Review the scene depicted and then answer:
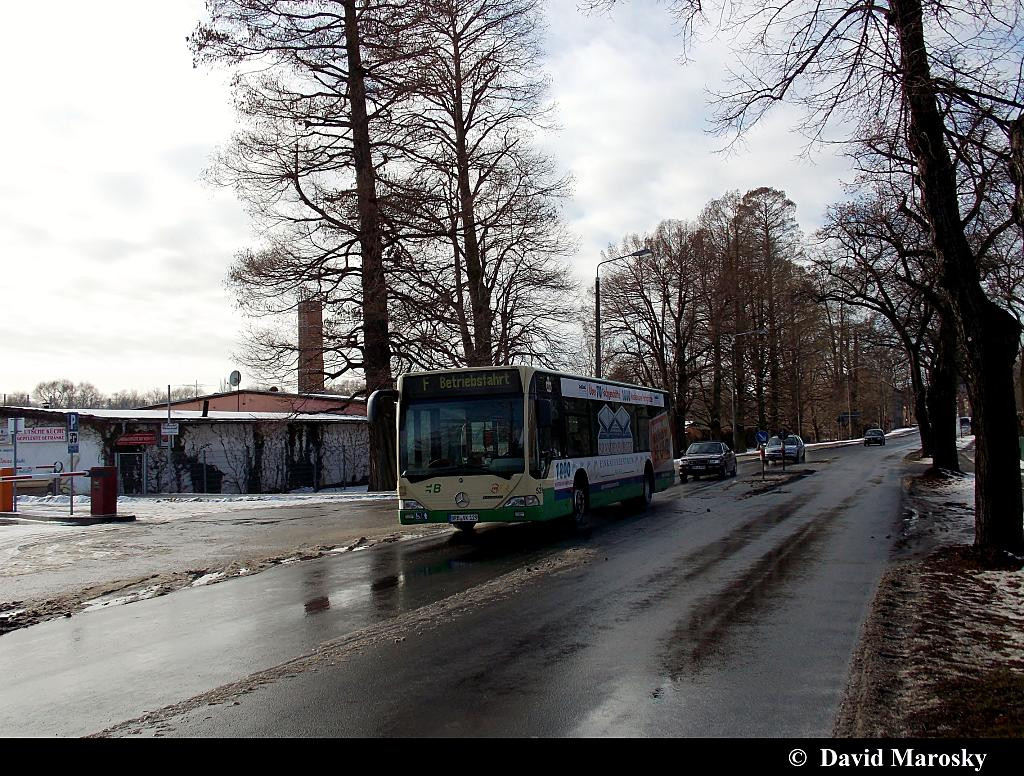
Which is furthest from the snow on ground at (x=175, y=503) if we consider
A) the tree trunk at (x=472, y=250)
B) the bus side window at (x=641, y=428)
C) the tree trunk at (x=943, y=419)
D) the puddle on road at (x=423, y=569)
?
the tree trunk at (x=943, y=419)

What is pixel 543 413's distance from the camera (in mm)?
14602

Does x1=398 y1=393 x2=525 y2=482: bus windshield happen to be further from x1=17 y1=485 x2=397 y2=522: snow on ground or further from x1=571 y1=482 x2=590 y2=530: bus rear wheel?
x1=17 y1=485 x2=397 y2=522: snow on ground

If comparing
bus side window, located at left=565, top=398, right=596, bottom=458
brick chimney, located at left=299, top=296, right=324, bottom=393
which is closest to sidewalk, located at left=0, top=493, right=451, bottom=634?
bus side window, located at left=565, top=398, right=596, bottom=458

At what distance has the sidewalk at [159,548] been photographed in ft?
35.9

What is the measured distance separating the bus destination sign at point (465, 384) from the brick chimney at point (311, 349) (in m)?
11.5

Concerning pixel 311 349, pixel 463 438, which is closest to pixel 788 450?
pixel 311 349

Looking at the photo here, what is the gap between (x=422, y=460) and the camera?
48.2 ft

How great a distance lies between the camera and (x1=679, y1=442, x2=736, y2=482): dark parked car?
33094 millimetres

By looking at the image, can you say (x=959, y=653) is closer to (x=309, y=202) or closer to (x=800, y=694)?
(x=800, y=694)

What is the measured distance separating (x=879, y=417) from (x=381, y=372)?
102168mm

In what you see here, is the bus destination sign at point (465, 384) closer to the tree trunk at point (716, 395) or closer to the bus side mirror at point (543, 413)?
the bus side mirror at point (543, 413)

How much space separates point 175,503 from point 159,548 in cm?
1196

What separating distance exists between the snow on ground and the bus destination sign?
9.94 metres

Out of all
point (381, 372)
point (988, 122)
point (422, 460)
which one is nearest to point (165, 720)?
point (422, 460)
